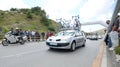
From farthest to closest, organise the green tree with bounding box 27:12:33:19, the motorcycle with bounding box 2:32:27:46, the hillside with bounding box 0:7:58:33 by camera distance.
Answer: the green tree with bounding box 27:12:33:19, the hillside with bounding box 0:7:58:33, the motorcycle with bounding box 2:32:27:46

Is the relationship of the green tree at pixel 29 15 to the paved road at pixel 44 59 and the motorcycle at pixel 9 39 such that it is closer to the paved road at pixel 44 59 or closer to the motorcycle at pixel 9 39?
the motorcycle at pixel 9 39

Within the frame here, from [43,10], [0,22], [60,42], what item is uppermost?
[43,10]

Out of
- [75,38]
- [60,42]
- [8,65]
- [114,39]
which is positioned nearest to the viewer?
[8,65]

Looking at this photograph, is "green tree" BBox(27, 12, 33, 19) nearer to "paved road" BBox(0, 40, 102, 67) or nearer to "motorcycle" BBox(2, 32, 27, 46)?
"motorcycle" BBox(2, 32, 27, 46)

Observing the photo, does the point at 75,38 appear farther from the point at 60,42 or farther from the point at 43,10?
the point at 43,10

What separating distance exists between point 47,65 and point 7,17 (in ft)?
169

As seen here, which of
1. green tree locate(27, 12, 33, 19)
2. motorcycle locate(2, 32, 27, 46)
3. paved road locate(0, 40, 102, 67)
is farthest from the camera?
green tree locate(27, 12, 33, 19)

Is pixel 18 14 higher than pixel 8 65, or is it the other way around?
pixel 18 14

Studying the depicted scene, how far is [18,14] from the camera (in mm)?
61719

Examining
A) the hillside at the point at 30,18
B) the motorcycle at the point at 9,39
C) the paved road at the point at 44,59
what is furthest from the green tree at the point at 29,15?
Answer: the paved road at the point at 44,59

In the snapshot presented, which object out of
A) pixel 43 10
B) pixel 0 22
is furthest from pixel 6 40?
pixel 43 10

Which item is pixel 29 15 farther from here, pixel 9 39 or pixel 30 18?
pixel 9 39

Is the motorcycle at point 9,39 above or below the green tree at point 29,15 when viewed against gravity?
below

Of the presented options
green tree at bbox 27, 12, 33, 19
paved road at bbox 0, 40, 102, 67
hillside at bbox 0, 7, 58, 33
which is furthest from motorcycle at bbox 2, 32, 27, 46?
green tree at bbox 27, 12, 33, 19
